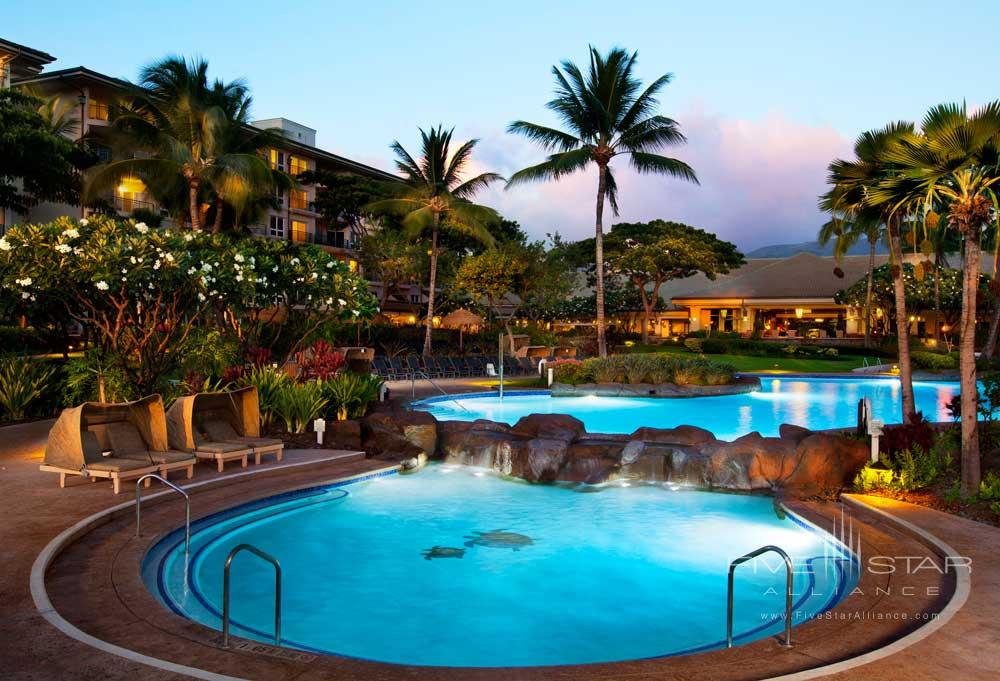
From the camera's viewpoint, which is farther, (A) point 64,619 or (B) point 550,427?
(B) point 550,427

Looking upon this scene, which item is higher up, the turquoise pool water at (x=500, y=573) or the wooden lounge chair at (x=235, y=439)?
the wooden lounge chair at (x=235, y=439)

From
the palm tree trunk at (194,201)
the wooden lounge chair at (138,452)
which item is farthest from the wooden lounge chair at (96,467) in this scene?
the palm tree trunk at (194,201)

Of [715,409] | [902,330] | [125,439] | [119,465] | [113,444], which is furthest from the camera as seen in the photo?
[715,409]

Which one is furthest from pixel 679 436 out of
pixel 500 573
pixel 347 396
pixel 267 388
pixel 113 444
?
pixel 113 444

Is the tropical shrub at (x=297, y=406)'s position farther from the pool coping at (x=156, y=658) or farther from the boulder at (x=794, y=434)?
the boulder at (x=794, y=434)

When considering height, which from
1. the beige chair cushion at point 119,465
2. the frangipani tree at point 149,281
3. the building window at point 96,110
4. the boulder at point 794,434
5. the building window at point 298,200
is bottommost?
the beige chair cushion at point 119,465

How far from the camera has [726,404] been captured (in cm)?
2194

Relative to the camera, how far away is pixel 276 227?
48625 mm

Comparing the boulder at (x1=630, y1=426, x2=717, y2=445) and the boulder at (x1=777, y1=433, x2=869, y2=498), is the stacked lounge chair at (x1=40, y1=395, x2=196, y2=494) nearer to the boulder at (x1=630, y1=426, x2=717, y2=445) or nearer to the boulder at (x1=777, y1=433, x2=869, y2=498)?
the boulder at (x1=630, y1=426, x2=717, y2=445)

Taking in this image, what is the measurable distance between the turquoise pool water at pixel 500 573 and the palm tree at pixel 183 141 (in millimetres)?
16404

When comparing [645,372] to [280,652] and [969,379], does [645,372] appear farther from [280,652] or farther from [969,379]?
[280,652]

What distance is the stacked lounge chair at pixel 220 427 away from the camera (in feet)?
33.8

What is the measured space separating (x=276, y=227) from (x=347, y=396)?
1471 inches

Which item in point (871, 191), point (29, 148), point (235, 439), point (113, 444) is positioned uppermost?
point (29, 148)
